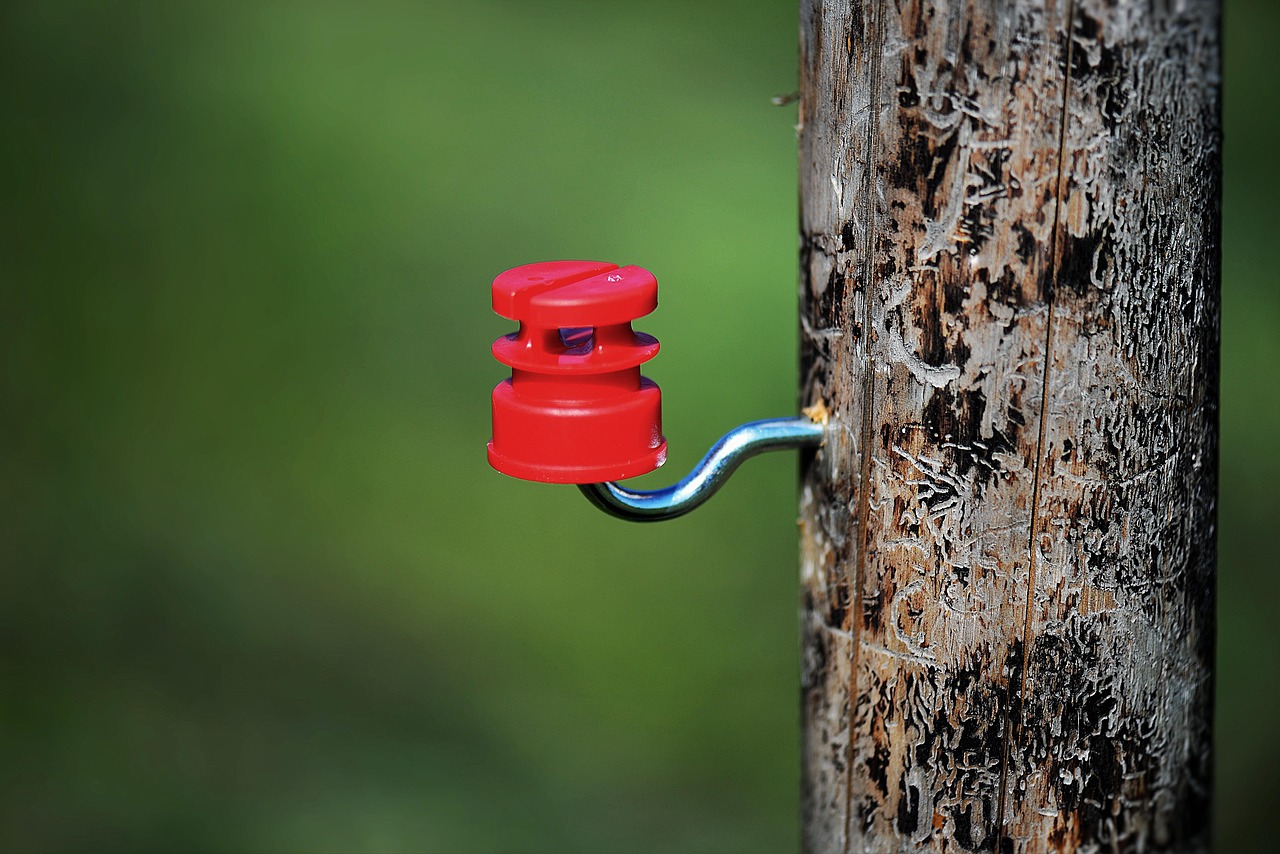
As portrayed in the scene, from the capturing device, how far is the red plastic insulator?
1.22 m

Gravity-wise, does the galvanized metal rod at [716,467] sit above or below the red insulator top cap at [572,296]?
below

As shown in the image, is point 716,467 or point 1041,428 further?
point 716,467

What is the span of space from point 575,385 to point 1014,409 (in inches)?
16.9

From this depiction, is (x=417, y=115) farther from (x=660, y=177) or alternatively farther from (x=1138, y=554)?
(x=1138, y=554)

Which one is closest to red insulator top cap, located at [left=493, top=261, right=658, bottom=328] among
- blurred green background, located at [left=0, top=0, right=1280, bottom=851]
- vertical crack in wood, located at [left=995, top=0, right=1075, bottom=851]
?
vertical crack in wood, located at [left=995, top=0, right=1075, bottom=851]

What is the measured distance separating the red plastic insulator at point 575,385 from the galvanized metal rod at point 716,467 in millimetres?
80

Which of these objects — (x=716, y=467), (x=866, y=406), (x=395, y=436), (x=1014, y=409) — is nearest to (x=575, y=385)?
(x=716, y=467)

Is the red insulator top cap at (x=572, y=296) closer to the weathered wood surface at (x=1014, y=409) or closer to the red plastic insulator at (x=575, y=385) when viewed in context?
the red plastic insulator at (x=575, y=385)

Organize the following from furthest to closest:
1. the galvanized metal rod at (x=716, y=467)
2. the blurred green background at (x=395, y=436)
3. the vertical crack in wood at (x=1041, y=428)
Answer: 1. the blurred green background at (x=395, y=436)
2. the galvanized metal rod at (x=716, y=467)
3. the vertical crack in wood at (x=1041, y=428)

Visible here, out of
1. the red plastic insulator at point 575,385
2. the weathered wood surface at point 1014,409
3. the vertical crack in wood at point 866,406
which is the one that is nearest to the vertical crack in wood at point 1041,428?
the weathered wood surface at point 1014,409

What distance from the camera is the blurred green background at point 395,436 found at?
375 cm

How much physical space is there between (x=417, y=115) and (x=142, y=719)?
86.4 inches

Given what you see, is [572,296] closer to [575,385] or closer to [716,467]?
[575,385]

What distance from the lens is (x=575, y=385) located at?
125 cm
